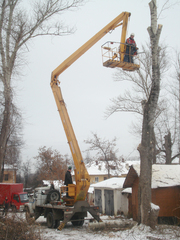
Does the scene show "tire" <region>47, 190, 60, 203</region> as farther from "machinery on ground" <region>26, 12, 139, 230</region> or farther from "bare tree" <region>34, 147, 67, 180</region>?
"bare tree" <region>34, 147, 67, 180</region>

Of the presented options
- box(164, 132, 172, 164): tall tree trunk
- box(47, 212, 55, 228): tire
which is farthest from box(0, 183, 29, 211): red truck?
box(164, 132, 172, 164): tall tree trunk

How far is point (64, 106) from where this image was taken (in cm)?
1470

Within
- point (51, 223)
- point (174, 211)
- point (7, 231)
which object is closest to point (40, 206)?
point (51, 223)

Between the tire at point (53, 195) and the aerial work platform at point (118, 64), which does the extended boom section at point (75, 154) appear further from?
the aerial work platform at point (118, 64)

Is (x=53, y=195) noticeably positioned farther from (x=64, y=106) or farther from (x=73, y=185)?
(x=64, y=106)

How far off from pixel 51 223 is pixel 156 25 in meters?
12.0

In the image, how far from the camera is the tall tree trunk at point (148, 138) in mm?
11734

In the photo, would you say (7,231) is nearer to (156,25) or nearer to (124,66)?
(124,66)

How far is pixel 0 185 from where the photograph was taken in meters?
26.9

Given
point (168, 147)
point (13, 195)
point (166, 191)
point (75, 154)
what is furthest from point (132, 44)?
point (13, 195)

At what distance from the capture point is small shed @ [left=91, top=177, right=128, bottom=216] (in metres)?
20.4

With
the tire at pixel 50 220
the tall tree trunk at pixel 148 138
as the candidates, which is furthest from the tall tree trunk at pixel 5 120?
the tall tree trunk at pixel 148 138

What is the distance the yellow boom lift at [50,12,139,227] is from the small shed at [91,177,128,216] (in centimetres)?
797

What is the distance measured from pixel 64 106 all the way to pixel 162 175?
8.06 meters
